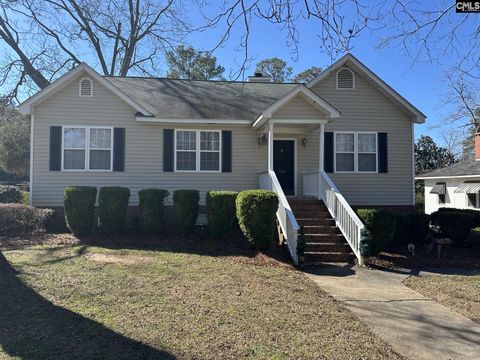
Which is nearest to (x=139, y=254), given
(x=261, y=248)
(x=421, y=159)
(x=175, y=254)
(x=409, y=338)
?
(x=175, y=254)

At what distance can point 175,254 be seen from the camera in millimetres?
10078

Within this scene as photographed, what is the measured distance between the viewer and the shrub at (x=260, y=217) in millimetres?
10125

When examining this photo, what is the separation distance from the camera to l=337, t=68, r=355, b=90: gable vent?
1495 cm

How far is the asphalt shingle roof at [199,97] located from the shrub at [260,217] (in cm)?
457

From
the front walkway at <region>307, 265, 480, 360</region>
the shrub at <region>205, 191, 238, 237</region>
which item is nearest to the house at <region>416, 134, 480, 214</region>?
the shrub at <region>205, 191, 238, 237</region>

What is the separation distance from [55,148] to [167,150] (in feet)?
11.7

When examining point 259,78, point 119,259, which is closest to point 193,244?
point 119,259

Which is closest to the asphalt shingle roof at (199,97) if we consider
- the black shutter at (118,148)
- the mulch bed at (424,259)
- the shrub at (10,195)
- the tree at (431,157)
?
the black shutter at (118,148)

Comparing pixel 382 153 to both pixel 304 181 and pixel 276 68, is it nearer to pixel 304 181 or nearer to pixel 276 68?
pixel 304 181

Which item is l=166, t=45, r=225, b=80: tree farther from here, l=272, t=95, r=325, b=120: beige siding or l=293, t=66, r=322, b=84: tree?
l=272, t=95, r=325, b=120: beige siding

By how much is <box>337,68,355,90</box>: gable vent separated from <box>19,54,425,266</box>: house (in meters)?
0.04

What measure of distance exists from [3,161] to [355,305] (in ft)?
110

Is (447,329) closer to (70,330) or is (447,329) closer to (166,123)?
(70,330)

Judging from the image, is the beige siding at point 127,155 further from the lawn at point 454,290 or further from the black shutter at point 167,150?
the lawn at point 454,290
